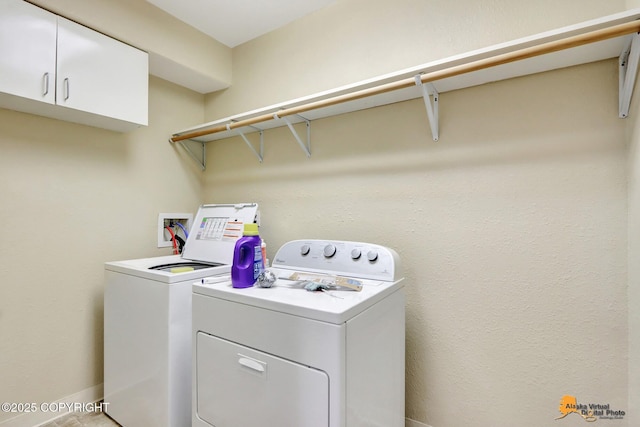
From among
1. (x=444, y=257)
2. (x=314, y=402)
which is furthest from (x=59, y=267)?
(x=444, y=257)

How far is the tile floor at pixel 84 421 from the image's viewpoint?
69.7 inches

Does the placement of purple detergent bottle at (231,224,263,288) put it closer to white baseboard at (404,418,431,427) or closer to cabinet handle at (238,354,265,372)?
cabinet handle at (238,354,265,372)

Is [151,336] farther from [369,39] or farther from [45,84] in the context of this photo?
[369,39]

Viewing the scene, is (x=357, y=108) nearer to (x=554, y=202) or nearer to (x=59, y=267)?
(x=554, y=202)

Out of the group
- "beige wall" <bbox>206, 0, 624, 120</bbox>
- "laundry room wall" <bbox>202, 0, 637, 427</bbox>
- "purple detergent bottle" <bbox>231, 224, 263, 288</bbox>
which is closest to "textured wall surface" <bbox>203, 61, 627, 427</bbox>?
"laundry room wall" <bbox>202, 0, 637, 427</bbox>

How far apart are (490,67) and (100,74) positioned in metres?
2.00

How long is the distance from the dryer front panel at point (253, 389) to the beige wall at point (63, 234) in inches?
45.3

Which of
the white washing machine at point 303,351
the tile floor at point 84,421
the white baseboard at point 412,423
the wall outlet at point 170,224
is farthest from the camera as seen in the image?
the wall outlet at point 170,224

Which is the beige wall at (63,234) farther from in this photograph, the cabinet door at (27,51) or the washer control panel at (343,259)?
the washer control panel at (343,259)

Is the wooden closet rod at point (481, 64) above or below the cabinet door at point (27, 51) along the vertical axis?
below

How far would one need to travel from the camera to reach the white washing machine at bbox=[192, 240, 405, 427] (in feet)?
3.26

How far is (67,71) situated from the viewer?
1.62m

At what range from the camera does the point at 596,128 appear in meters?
1.29

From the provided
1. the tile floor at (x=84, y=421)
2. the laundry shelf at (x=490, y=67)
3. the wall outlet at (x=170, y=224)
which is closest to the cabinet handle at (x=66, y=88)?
the laundry shelf at (x=490, y=67)
